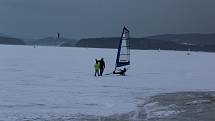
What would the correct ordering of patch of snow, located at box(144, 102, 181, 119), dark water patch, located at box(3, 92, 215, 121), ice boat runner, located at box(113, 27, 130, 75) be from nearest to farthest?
dark water patch, located at box(3, 92, 215, 121), patch of snow, located at box(144, 102, 181, 119), ice boat runner, located at box(113, 27, 130, 75)

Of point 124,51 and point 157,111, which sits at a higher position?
point 124,51

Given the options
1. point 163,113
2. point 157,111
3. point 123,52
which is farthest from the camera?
point 123,52

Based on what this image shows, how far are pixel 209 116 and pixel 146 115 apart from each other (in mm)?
1638

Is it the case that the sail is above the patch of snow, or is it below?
above

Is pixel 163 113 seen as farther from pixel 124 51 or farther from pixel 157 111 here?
pixel 124 51

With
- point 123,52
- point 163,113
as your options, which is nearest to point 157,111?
point 163,113

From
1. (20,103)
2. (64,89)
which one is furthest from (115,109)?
(64,89)

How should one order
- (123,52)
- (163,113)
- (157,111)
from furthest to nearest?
(123,52) < (157,111) < (163,113)

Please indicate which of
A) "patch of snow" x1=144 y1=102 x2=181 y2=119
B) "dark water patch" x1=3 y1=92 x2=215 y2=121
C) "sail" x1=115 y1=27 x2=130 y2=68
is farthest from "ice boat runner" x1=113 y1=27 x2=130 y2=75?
→ "patch of snow" x1=144 y1=102 x2=181 y2=119

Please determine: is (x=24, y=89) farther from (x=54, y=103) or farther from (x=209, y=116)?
(x=209, y=116)

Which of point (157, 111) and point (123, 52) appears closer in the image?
point (157, 111)

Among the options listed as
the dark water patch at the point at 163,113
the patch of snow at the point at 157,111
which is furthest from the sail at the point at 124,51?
the patch of snow at the point at 157,111

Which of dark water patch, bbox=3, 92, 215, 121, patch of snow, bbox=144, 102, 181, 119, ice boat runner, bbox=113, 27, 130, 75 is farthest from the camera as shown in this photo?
ice boat runner, bbox=113, 27, 130, 75

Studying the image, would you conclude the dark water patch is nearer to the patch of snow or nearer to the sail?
the patch of snow
